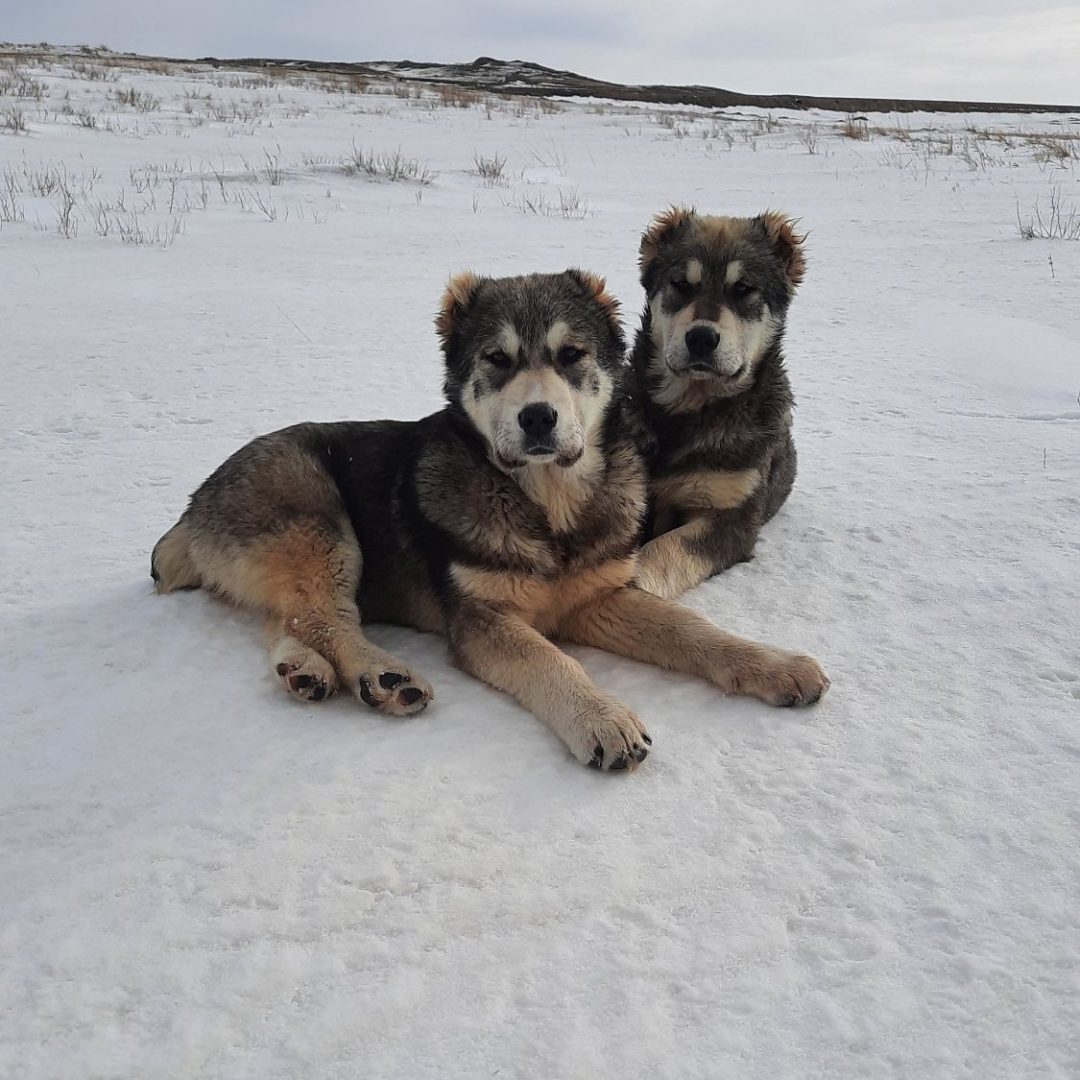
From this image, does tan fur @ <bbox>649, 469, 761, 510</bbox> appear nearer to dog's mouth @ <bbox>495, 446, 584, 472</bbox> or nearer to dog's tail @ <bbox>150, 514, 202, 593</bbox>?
dog's mouth @ <bbox>495, 446, 584, 472</bbox>

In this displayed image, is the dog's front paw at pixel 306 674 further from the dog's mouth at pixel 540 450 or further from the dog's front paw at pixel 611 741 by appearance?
the dog's mouth at pixel 540 450

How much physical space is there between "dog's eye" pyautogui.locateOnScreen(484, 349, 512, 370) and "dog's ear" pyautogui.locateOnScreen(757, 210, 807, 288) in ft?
7.14

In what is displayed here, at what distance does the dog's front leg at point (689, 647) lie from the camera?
3.30 m

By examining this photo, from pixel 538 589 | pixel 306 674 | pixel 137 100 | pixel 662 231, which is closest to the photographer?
pixel 306 674

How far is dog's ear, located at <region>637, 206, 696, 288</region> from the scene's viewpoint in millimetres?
5441

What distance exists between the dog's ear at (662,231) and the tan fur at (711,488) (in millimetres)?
1295

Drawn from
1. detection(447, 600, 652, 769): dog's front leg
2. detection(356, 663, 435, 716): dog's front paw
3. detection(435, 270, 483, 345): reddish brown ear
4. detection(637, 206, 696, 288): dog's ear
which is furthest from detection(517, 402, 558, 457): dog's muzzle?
detection(637, 206, 696, 288): dog's ear

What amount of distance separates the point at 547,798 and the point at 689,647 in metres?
0.96

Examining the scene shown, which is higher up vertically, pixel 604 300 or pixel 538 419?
pixel 604 300

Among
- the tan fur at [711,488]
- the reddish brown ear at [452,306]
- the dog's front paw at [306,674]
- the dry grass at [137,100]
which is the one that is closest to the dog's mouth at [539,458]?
the reddish brown ear at [452,306]

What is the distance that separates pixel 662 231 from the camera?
546cm

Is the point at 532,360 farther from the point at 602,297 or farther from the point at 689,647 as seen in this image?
the point at 689,647

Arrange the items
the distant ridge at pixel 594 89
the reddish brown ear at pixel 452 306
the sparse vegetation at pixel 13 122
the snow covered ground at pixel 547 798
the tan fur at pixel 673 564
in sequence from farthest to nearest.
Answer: the distant ridge at pixel 594 89 → the sparse vegetation at pixel 13 122 → the tan fur at pixel 673 564 → the reddish brown ear at pixel 452 306 → the snow covered ground at pixel 547 798

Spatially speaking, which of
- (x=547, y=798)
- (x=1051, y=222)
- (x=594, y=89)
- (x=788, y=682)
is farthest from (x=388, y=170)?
(x=594, y=89)
